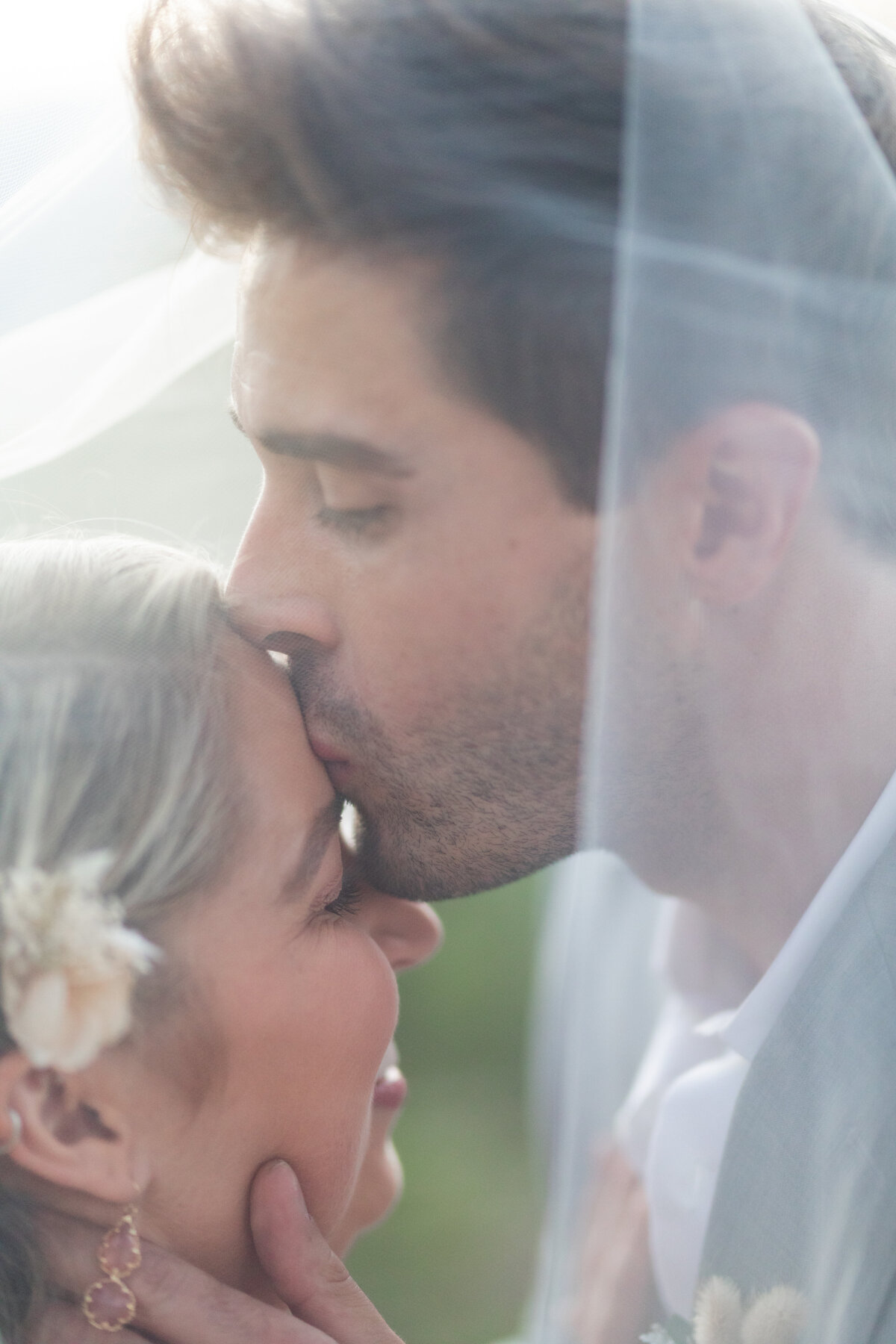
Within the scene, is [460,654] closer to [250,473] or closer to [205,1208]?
[250,473]

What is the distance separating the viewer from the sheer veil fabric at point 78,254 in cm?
184

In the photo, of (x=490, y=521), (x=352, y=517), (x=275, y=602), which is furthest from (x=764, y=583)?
(x=275, y=602)

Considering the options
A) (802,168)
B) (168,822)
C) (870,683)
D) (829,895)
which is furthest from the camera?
(870,683)

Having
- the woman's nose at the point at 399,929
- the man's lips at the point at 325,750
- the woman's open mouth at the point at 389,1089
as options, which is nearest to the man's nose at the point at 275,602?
the man's lips at the point at 325,750

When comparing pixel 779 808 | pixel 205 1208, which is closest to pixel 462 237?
pixel 779 808

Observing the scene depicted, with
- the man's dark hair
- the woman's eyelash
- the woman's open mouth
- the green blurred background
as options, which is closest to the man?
the man's dark hair

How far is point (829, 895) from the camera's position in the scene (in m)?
1.87

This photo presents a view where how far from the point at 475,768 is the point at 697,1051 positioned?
1.04 m

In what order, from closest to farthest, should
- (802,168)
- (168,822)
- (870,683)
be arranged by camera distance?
(168,822)
(802,168)
(870,683)

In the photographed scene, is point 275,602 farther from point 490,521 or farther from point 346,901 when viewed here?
point 346,901

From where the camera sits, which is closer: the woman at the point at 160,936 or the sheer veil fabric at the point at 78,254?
the woman at the point at 160,936

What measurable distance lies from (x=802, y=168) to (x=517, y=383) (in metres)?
0.52

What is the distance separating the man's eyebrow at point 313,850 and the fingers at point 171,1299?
1.80 feet

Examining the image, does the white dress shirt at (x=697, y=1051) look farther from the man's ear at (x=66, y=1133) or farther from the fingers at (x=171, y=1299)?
the man's ear at (x=66, y=1133)
